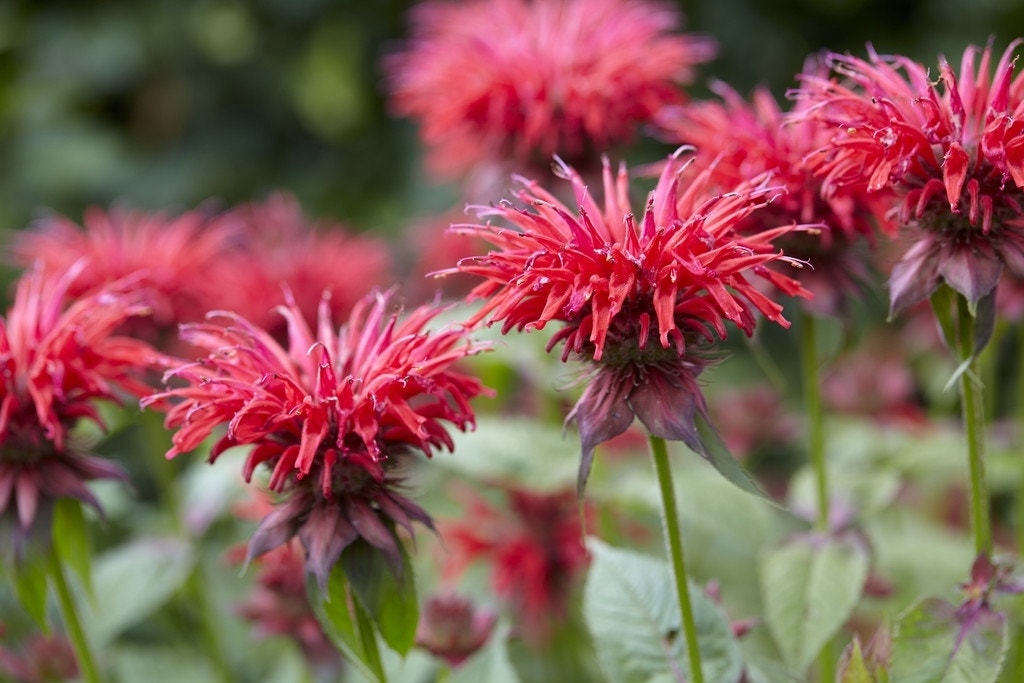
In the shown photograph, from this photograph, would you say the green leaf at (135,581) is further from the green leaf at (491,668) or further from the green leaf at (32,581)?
the green leaf at (491,668)

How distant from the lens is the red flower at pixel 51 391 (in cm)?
100

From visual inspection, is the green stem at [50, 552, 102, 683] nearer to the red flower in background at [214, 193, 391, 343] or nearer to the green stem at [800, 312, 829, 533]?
the red flower in background at [214, 193, 391, 343]

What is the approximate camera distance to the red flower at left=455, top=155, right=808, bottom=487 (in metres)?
0.80

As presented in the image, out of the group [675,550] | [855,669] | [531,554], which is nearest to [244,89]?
[531,554]

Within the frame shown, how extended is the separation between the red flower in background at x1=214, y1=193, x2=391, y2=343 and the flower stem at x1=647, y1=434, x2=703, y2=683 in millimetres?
842

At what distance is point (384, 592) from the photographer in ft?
2.88

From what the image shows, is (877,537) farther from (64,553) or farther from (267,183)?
(267,183)

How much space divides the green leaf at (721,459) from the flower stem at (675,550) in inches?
1.6

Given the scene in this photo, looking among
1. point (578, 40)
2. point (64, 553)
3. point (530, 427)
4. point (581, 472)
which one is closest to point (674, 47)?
point (578, 40)

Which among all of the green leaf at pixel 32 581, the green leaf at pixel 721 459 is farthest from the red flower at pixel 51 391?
the green leaf at pixel 721 459

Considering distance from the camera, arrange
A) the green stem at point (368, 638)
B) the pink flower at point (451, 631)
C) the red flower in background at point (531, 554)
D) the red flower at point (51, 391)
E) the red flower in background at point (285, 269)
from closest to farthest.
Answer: the green stem at point (368, 638) < the red flower at point (51, 391) < the pink flower at point (451, 631) < the red flower in background at point (531, 554) < the red flower in background at point (285, 269)

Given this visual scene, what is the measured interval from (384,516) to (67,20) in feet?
8.02

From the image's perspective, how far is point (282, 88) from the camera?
9.45 feet

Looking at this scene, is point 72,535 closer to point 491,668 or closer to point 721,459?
point 491,668
